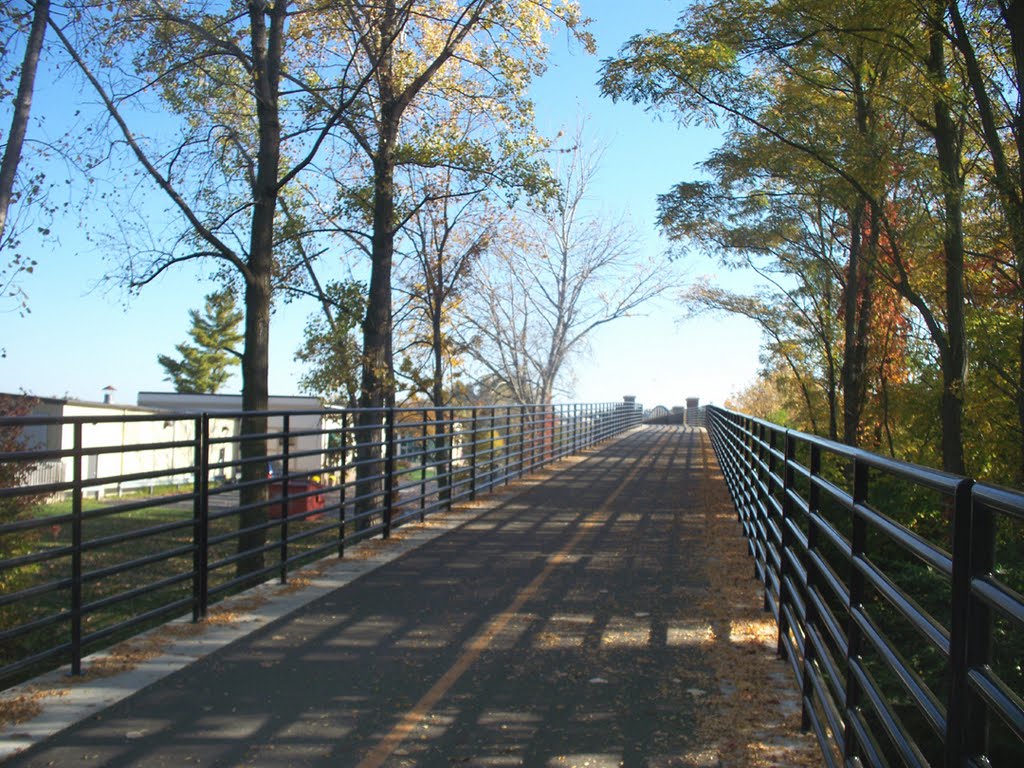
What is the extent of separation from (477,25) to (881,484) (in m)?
13.6

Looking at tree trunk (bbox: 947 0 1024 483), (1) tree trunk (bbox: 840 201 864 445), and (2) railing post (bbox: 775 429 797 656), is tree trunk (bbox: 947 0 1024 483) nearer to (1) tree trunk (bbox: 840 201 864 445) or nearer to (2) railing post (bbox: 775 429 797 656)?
(2) railing post (bbox: 775 429 797 656)

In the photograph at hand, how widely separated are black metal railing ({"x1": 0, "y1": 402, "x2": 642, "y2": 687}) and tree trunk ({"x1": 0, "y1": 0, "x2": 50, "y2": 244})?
9.54 feet

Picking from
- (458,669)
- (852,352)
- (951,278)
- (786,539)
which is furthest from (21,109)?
(852,352)

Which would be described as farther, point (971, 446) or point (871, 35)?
point (971, 446)

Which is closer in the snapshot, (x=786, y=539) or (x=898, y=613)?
(x=898, y=613)

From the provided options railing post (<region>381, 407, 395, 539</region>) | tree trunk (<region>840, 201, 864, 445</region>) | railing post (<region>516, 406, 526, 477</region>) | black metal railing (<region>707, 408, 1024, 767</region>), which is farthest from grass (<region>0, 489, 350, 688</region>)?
tree trunk (<region>840, 201, 864, 445</region>)

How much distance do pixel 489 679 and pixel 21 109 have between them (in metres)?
9.44

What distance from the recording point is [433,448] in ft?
43.7

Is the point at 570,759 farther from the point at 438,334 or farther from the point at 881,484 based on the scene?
the point at 438,334

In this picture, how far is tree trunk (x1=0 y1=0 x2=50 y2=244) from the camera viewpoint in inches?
449

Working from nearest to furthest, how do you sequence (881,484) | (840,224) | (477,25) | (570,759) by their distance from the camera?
(570,759)
(881,484)
(477,25)
(840,224)

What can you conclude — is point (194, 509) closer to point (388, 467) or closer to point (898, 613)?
point (388, 467)

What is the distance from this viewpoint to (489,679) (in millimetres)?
5961

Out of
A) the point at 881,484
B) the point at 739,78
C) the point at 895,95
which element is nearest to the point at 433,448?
the point at 881,484
